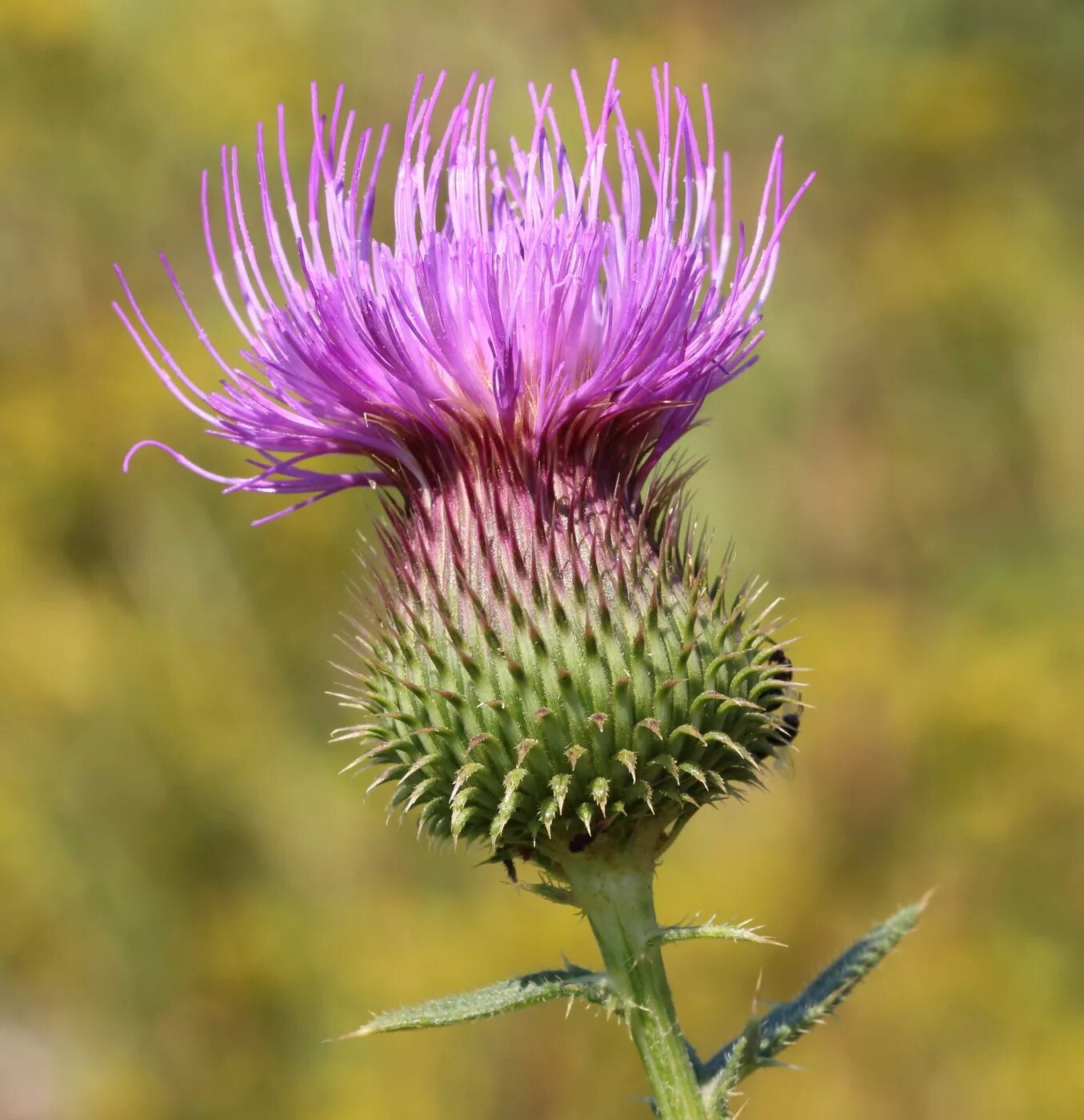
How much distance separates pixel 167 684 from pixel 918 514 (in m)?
5.29

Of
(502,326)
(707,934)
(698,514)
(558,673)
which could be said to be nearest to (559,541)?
(558,673)

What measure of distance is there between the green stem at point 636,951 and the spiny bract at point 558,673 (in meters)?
0.11

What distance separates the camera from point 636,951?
2809 millimetres

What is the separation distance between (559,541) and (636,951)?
0.87 m

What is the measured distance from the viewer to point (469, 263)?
285 centimetres

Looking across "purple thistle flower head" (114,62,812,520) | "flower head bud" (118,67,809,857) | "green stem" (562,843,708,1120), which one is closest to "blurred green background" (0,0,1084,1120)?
"green stem" (562,843,708,1120)

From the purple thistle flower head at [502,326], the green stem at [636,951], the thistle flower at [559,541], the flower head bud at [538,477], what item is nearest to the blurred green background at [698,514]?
the green stem at [636,951]

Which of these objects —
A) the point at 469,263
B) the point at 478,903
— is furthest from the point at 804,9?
the point at 469,263

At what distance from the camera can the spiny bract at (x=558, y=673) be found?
2648 mm

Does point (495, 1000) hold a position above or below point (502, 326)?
below

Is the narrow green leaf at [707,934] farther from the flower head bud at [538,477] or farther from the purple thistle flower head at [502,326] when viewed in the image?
the purple thistle flower head at [502,326]

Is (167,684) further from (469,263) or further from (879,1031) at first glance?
(469,263)

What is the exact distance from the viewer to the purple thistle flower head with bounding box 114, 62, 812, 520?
281 centimetres

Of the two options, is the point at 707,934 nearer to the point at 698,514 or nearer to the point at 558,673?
the point at 558,673
